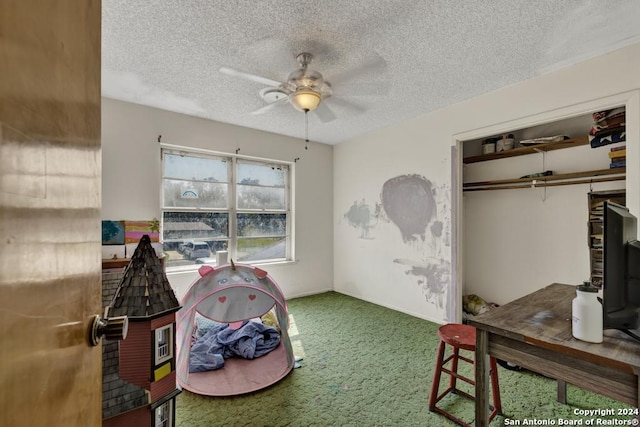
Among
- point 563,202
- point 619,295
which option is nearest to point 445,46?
point 619,295

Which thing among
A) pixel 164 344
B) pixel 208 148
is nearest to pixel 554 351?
pixel 164 344

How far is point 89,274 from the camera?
63cm

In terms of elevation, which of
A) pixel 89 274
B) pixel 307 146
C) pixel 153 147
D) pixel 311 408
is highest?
pixel 307 146

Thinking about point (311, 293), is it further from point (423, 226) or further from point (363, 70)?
point (363, 70)

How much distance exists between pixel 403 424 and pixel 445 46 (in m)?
2.61

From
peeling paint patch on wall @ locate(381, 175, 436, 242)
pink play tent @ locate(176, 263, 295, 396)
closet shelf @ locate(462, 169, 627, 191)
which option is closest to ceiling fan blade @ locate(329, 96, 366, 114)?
peeling paint patch on wall @ locate(381, 175, 436, 242)

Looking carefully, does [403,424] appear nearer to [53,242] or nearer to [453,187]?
[53,242]

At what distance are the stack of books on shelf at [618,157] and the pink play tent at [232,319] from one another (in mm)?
3058

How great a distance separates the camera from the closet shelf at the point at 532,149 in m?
2.69

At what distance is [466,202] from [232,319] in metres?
3.16

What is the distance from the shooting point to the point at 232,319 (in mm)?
2684

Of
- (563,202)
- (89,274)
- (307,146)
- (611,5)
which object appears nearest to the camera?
(89,274)

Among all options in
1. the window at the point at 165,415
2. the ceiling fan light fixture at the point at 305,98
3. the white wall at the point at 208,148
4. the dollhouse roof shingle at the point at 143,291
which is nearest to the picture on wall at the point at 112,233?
the white wall at the point at 208,148

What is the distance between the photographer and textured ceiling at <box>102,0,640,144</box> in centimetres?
174
